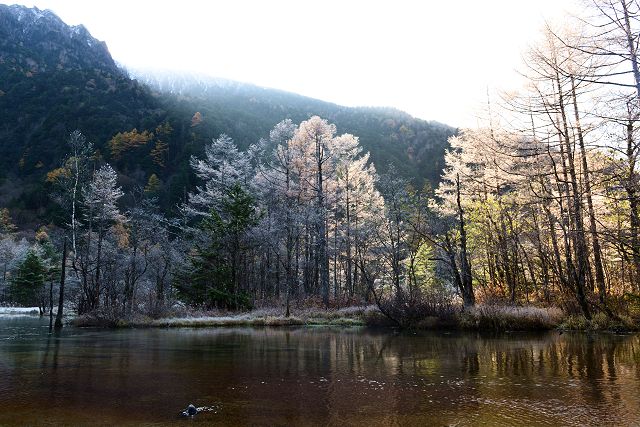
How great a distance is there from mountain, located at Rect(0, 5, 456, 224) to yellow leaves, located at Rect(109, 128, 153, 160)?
18 centimetres

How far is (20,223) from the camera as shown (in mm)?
75625

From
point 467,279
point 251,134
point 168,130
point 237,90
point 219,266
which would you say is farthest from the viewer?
point 237,90

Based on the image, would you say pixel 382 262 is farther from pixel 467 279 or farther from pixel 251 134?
pixel 251 134

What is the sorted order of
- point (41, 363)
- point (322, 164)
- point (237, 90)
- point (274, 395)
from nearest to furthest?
point (274, 395), point (41, 363), point (322, 164), point (237, 90)

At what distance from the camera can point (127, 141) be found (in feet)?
266

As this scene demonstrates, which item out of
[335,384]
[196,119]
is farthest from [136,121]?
[335,384]

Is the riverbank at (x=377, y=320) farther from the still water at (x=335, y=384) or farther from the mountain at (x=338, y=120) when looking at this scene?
the mountain at (x=338, y=120)

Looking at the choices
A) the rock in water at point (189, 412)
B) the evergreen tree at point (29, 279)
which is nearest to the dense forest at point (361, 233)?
the rock in water at point (189, 412)

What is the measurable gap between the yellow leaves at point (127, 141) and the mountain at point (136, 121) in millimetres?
175

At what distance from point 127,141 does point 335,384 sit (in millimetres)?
83489

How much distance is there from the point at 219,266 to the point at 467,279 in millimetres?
15845

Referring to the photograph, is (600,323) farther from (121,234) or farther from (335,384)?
(121,234)

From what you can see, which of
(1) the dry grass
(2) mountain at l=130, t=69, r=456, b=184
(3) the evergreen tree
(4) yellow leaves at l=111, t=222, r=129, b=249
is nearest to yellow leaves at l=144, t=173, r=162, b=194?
(4) yellow leaves at l=111, t=222, r=129, b=249

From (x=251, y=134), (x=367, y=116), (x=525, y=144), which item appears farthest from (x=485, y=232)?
(x=367, y=116)
